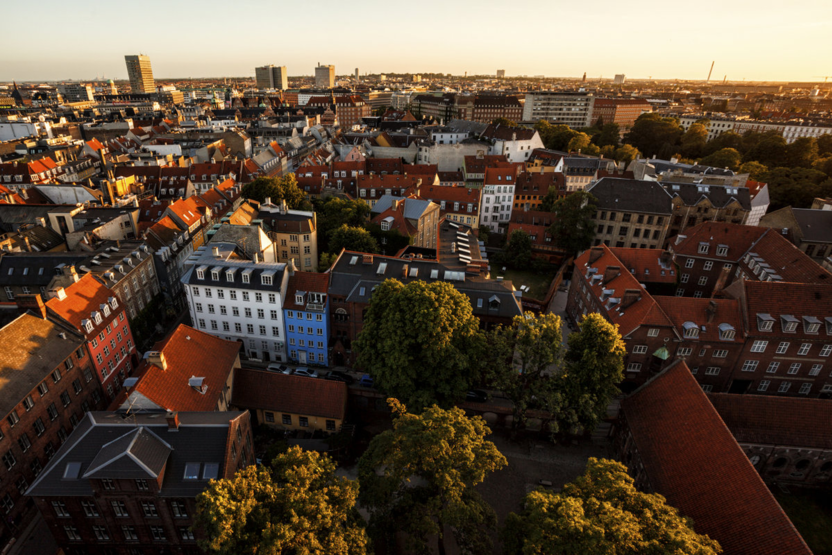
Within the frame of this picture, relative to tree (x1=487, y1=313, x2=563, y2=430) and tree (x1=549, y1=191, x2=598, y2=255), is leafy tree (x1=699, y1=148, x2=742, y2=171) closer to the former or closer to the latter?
tree (x1=549, y1=191, x2=598, y2=255)

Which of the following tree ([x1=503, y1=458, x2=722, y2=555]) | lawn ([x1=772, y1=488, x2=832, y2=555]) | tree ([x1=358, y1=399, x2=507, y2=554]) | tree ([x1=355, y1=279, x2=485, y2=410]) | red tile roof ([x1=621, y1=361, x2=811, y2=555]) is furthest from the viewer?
tree ([x1=355, y1=279, x2=485, y2=410])

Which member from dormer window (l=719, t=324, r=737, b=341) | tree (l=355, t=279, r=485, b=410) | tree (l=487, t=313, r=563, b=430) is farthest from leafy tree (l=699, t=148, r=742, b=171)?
tree (l=355, t=279, r=485, b=410)

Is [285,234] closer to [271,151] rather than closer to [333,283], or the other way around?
[333,283]

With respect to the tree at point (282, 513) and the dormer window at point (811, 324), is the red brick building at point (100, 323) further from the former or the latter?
the dormer window at point (811, 324)

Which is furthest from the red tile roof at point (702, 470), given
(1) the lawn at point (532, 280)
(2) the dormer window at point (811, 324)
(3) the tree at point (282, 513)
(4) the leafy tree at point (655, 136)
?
(4) the leafy tree at point (655, 136)

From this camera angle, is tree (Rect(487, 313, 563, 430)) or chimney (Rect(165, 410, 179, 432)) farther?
tree (Rect(487, 313, 563, 430))

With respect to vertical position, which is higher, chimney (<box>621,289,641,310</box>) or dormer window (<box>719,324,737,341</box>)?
chimney (<box>621,289,641,310</box>)

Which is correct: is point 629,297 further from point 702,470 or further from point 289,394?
point 289,394
